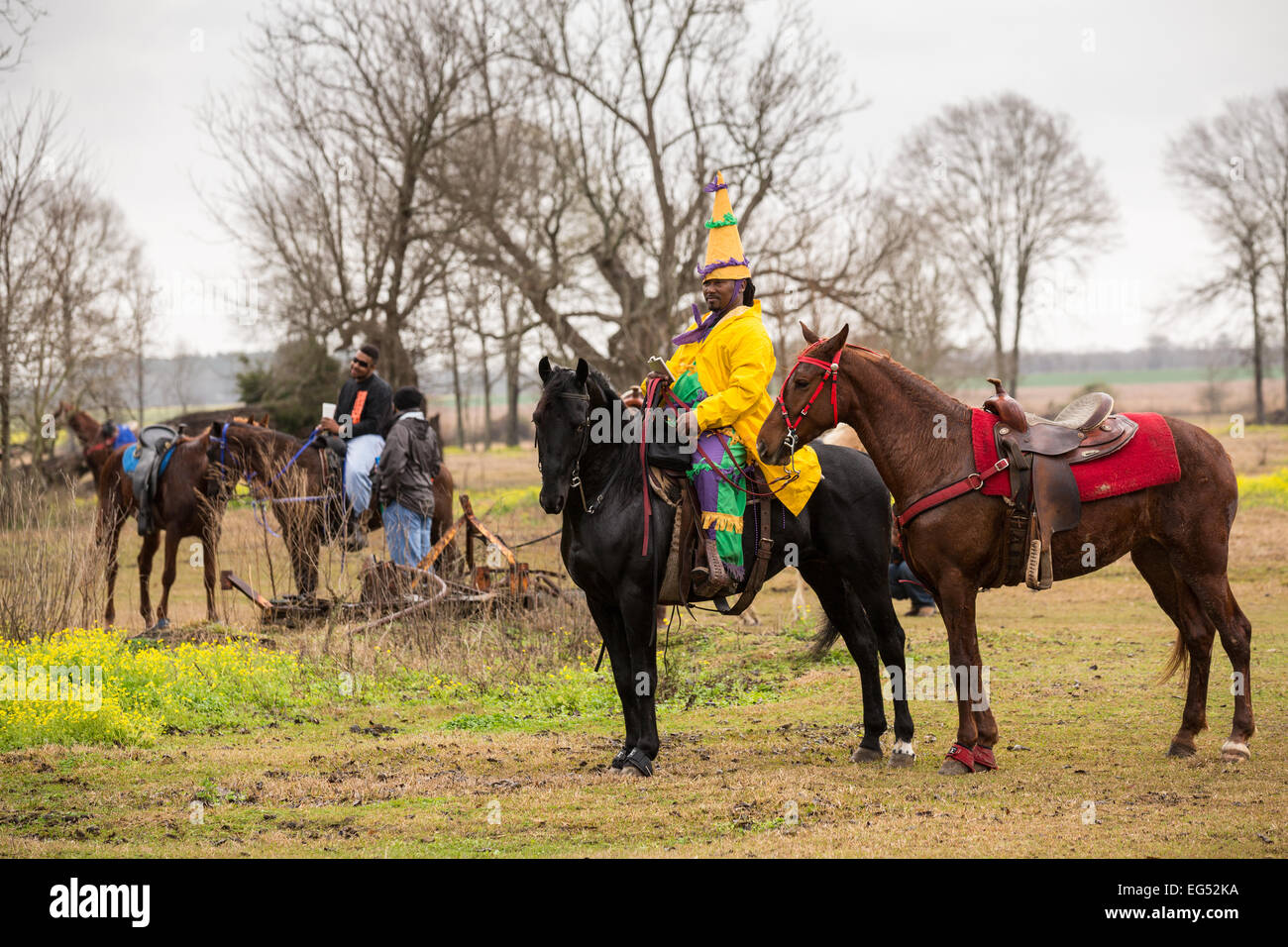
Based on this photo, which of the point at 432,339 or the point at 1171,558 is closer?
the point at 1171,558

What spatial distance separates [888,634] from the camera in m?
7.09

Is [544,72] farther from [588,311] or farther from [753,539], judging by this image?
[753,539]

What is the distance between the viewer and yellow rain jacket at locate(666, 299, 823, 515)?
6738 millimetres

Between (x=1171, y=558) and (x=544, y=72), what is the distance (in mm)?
22470

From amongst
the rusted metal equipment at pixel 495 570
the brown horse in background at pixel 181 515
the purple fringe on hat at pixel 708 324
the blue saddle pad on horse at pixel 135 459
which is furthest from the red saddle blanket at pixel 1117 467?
the blue saddle pad on horse at pixel 135 459

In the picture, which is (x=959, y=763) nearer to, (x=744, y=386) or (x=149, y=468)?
(x=744, y=386)

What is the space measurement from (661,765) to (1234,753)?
3146mm

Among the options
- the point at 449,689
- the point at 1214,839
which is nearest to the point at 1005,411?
the point at 1214,839

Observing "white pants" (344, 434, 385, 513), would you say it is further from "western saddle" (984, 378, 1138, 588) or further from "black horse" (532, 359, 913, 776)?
"western saddle" (984, 378, 1138, 588)

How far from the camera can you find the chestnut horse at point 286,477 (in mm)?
12391

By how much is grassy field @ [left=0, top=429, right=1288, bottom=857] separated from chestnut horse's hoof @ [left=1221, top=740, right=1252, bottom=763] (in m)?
0.10

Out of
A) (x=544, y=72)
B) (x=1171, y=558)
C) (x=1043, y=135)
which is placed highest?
(x=1043, y=135)

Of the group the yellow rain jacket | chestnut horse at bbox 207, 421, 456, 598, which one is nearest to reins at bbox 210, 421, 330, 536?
chestnut horse at bbox 207, 421, 456, 598

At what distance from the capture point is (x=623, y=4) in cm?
2694
